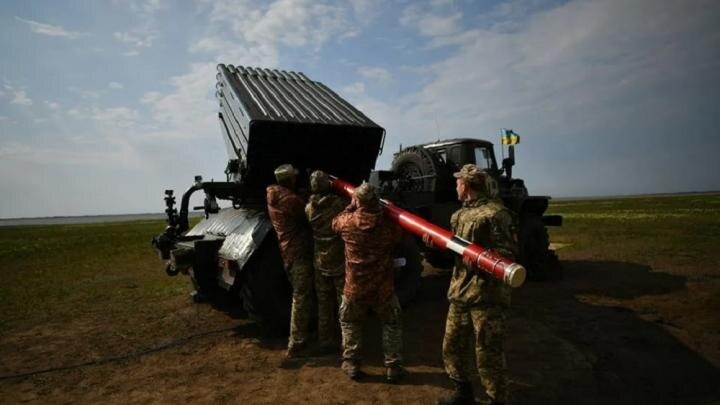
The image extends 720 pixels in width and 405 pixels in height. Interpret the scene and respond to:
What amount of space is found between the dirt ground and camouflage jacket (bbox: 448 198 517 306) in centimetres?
107

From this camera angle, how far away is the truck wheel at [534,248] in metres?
9.01

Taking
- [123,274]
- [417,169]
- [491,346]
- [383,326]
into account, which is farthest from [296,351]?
[123,274]

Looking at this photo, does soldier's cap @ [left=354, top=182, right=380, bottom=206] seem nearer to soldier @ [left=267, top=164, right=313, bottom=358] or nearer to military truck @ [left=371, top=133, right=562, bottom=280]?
soldier @ [left=267, top=164, right=313, bottom=358]

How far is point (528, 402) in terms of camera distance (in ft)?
11.9

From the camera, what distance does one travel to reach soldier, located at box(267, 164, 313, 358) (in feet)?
16.1

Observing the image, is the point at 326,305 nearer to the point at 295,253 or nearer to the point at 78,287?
the point at 295,253

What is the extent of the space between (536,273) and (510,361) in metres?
5.00

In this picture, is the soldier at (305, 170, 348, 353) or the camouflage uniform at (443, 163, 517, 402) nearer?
the camouflage uniform at (443, 163, 517, 402)

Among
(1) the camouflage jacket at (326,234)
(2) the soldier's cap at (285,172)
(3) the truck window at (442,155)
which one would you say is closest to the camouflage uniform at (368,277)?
(1) the camouflage jacket at (326,234)

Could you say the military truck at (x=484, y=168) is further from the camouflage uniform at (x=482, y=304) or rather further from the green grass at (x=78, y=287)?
the green grass at (x=78, y=287)

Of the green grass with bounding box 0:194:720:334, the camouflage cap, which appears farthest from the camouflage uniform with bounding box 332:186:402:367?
the green grass with bounding box 0:194:720:334

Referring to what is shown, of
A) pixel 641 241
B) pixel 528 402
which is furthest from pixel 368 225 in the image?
pixel 641 241

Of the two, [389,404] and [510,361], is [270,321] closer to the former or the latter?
[389,404]

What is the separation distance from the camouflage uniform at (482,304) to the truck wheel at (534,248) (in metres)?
6.02
